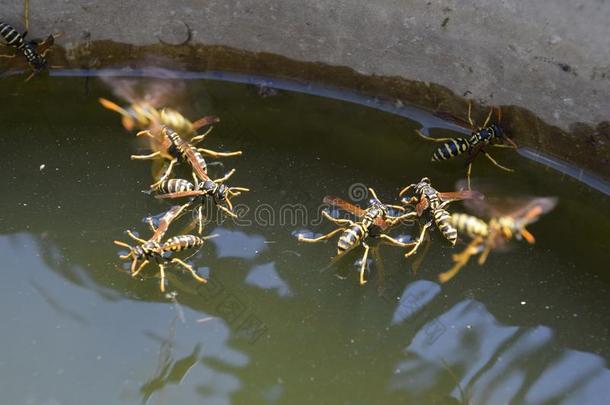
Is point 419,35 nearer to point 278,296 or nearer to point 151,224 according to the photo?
point 278,296

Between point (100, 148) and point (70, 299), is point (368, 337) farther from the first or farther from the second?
point (100, 148)

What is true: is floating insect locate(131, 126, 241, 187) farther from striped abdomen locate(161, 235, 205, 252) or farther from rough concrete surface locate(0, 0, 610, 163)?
rough concrete surface locate(0, 0, 610, 163)

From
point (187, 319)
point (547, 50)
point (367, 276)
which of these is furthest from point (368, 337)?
point (547, 50)

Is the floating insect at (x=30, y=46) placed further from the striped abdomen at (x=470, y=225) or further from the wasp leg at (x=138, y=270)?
the striped abdomen at (x=470, y=225)

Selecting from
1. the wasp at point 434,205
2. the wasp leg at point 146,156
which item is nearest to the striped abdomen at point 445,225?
the wasp at point 434,205

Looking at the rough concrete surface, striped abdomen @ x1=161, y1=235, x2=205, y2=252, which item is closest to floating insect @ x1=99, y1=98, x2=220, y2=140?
the rough concrete surface

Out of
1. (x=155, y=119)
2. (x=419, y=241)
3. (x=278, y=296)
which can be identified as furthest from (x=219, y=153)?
(x=419, y=241)
